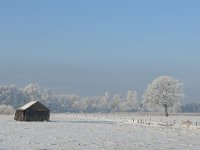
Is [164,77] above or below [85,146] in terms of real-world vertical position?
above

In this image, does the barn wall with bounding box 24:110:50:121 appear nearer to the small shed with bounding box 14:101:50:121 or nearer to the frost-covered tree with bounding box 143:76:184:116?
the small shed with bounding box 14:101:50:121

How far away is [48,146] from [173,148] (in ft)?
29.4

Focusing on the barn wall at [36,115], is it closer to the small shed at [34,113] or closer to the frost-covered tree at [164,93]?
the small shed at [34,113]

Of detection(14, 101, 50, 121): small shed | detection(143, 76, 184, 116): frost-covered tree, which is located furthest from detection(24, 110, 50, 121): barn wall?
detection(143, 76, 184, 116): frost-covered tree

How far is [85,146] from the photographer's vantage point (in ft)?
101

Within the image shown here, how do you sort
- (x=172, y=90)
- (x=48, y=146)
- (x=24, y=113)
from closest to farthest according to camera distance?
1. (x=48, y=146)
2. (x=24, y=113)
3. (x=172, y=90)

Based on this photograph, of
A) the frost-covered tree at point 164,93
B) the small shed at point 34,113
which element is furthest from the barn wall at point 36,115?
the frost-covered tree at point 164,93

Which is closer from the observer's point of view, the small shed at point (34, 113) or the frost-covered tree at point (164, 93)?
the small shed at point (34, 113)

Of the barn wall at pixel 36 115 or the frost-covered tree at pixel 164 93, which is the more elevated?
the frost-covered tree at pixel 164 93

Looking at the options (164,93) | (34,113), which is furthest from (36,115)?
(164,93)

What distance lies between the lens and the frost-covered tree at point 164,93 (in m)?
125

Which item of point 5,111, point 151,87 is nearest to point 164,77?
point 151,87

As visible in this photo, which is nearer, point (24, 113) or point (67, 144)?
point (67, 144)

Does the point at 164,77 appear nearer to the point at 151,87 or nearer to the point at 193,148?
the point at 151,87
